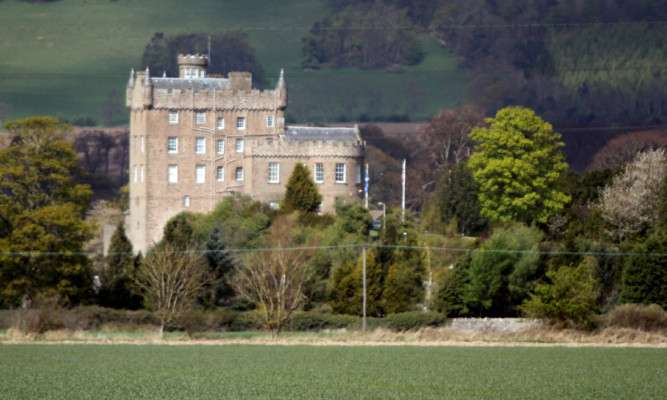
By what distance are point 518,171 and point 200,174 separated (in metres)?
23.8

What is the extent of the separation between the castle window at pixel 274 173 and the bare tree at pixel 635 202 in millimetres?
20749

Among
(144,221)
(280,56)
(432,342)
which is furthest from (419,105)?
(432,342)

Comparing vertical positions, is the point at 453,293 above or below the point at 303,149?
below

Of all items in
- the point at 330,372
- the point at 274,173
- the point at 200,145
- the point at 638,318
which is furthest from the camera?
the point at 200,145

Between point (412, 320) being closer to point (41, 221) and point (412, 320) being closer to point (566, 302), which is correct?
point (566, 302)

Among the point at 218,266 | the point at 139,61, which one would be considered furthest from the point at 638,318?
the point at 139,61

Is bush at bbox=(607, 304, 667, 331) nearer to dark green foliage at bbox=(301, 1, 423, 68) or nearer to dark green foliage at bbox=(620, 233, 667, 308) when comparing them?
dark green foliage at bbox=(620, 233, 667, 308)

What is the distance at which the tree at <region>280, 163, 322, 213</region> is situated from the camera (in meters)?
71.3

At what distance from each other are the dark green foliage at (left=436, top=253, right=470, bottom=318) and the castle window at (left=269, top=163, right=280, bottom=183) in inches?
868

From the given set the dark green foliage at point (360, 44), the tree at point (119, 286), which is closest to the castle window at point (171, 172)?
the tree at point (119, 286)

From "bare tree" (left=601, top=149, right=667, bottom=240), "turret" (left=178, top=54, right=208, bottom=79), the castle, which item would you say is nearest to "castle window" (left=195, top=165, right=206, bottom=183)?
the castle

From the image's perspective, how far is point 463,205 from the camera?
7169cm

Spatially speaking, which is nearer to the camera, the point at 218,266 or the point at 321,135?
the point at 218,266

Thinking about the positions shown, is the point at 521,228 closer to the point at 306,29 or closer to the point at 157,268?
the point at 157,268
